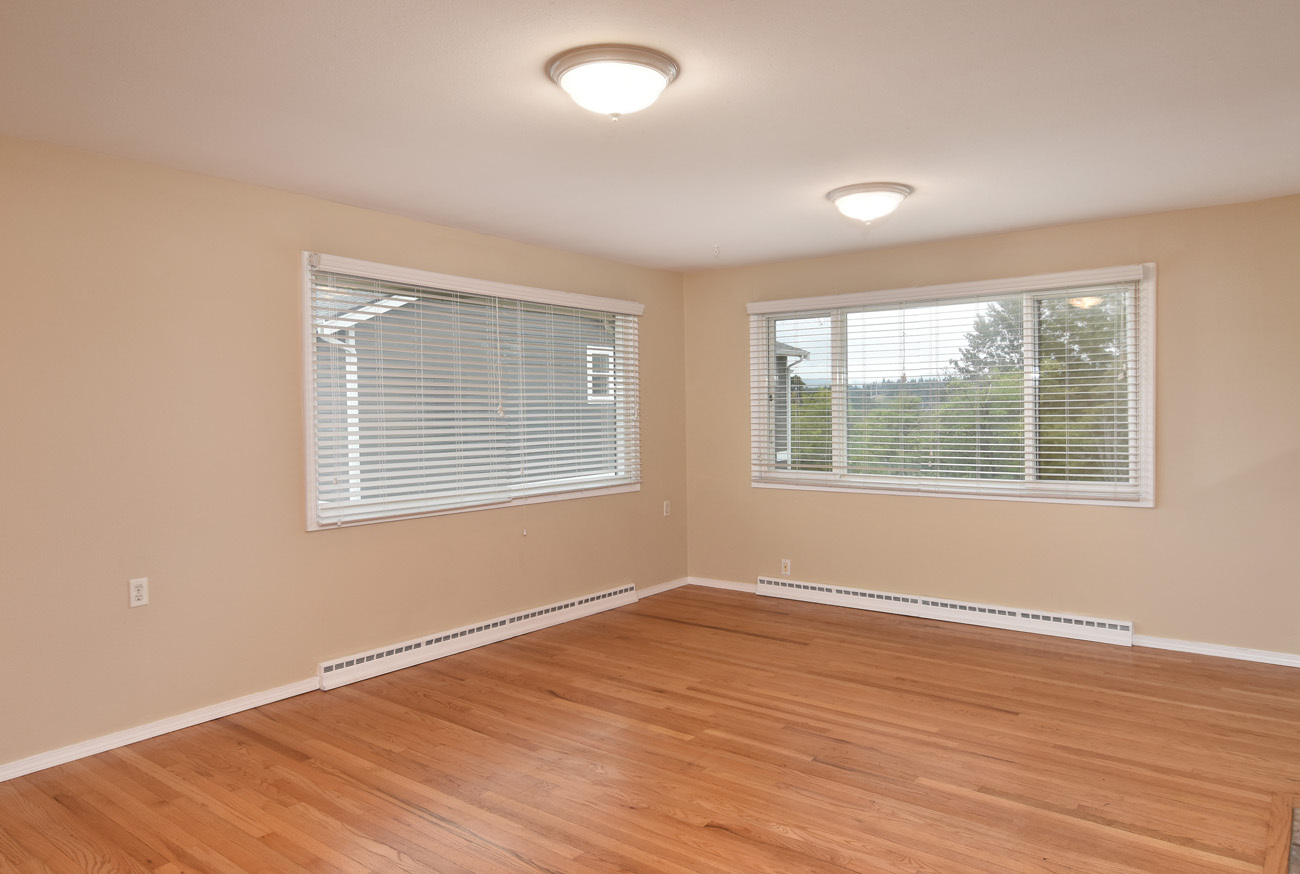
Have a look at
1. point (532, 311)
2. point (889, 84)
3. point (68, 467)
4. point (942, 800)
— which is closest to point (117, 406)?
point (68, 467)

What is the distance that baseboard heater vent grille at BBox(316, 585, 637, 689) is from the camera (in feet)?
13.2

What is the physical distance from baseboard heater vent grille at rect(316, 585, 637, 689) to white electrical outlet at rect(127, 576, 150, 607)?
892 millimetres

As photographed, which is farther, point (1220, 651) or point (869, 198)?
point (1220, 651)

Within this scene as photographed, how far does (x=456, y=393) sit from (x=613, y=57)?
259cm

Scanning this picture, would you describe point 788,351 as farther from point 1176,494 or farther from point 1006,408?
point 1176,494

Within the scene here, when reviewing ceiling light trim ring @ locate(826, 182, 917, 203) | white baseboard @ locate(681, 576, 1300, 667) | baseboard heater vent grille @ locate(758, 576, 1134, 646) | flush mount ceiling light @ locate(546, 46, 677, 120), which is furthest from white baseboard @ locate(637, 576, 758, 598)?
flush mount ceiling light @ locate(546, 46, 677, 120)

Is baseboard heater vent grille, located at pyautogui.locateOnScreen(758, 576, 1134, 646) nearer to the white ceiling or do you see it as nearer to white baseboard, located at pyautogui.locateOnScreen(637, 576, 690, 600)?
white baseboard, located at pyautogui.locateOnScreen(637, 576, 690, 600)

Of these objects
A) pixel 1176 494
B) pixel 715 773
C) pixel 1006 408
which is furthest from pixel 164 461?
pixel 1176 494

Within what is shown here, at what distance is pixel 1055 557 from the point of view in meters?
4.75

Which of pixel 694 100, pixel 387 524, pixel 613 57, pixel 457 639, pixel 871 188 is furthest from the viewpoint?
pixel 457 639

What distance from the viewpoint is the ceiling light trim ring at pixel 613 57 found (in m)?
2.38

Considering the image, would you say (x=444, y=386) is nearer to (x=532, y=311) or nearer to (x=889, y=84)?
(x=532, y=311)

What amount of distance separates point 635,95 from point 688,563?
172 inches

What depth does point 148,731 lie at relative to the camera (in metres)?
3.35
